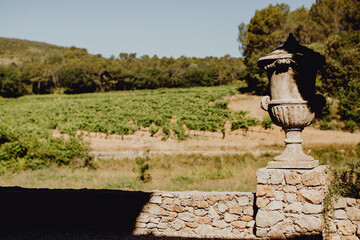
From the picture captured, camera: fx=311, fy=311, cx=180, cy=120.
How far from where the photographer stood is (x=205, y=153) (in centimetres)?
1508

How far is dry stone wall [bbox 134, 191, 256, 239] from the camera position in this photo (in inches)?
194

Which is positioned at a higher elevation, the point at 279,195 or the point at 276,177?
the point at 276,177

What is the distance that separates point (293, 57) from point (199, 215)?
9.35 ft

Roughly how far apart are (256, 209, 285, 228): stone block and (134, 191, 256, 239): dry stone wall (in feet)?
1.84

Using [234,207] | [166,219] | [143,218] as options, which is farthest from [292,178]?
[143,218]

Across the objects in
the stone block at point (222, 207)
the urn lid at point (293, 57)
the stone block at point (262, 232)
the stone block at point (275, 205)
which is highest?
the urn lid at point (293, 57)

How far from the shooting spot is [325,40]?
41.5 metres

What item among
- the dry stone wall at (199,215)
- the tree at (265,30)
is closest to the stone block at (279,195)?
the dry stone wall at (199,215)

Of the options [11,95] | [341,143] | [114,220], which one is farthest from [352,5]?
[11,95]

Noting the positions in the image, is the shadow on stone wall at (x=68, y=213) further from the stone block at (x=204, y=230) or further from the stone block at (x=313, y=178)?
the stone block at (x=313, y=178)

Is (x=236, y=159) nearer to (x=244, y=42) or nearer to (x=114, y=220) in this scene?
(x=114, y=220)

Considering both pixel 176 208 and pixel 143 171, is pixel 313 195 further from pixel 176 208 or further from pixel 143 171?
pixel 143 171

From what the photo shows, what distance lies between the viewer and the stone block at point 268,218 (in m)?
4.22

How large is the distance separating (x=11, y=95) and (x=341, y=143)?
71.8 m
